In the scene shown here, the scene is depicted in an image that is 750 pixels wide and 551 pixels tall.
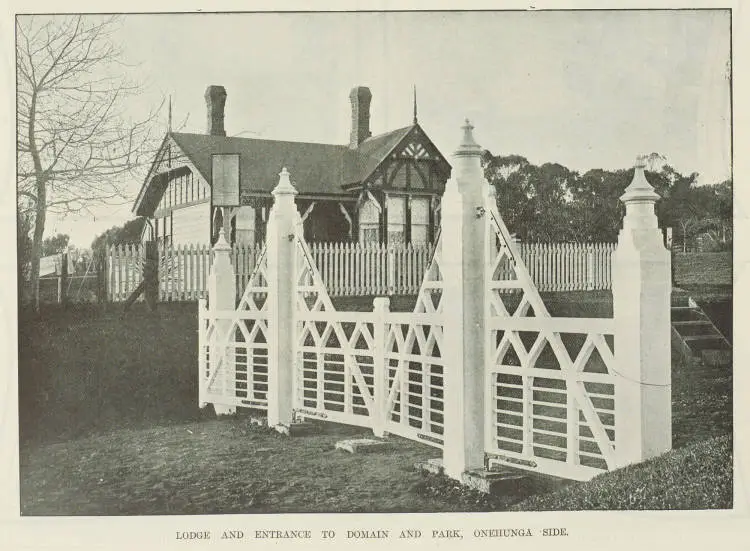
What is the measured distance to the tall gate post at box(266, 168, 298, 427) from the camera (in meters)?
7.09

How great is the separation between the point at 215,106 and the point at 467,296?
308 cm

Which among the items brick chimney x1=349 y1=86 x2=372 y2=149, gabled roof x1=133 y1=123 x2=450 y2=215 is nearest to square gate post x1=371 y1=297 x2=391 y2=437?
gabled roof x1=133 y1=123 x2=450 y2=215

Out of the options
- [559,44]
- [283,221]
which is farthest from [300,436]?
[559,44]

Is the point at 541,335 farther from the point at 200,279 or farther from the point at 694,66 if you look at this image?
the point at 200,279

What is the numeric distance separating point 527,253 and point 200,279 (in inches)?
152

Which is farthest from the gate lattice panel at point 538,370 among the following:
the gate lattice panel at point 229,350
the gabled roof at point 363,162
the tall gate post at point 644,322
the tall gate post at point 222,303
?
the gabled roof at point 363,162

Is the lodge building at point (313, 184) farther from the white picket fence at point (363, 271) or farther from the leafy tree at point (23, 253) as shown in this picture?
the leafy tree at point (23, 253)

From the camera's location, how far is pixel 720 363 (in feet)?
18.6

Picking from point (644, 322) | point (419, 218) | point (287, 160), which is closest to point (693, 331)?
point (644, 322)

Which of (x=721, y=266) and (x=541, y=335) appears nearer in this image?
(x=541, y=335)

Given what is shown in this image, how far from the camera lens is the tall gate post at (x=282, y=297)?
709 cm

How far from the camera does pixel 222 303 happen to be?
325 inches

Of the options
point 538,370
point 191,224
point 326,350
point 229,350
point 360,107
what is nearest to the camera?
point 538,370

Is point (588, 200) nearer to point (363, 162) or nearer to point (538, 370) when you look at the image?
point (538, 370)
